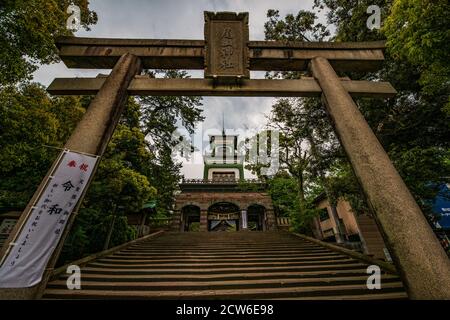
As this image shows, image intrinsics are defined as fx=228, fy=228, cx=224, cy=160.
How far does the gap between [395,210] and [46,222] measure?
451 centimetres

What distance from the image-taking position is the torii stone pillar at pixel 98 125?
3.00 meters

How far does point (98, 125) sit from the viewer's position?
12.3 ft

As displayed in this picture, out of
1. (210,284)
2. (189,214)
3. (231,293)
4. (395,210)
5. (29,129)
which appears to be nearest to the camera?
(395,210)

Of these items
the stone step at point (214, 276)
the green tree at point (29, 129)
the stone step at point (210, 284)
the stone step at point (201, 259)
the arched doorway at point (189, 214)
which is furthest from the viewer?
the arched doorway at point (189, 214)

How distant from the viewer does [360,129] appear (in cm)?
374

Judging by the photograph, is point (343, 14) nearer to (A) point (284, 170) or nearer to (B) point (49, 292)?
(A) point (284, 170)

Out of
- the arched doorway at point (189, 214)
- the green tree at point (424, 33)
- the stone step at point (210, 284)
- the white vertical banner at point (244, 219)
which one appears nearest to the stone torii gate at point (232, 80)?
the green tree at point (424, 33)

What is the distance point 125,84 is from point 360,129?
4327 millimetres

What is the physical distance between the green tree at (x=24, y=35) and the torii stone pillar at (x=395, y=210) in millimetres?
6851

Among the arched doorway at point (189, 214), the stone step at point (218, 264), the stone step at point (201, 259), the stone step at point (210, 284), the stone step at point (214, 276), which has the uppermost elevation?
the arched doorway at point (189, 214)

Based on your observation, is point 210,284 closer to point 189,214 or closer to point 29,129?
point 29,129

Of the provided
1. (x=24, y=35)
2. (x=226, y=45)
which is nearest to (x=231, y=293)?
(x=226, y=45)

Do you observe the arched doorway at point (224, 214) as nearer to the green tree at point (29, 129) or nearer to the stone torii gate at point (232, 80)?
the green tree at point (29, 129)

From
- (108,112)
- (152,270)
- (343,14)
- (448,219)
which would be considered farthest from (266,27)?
(448,219)
